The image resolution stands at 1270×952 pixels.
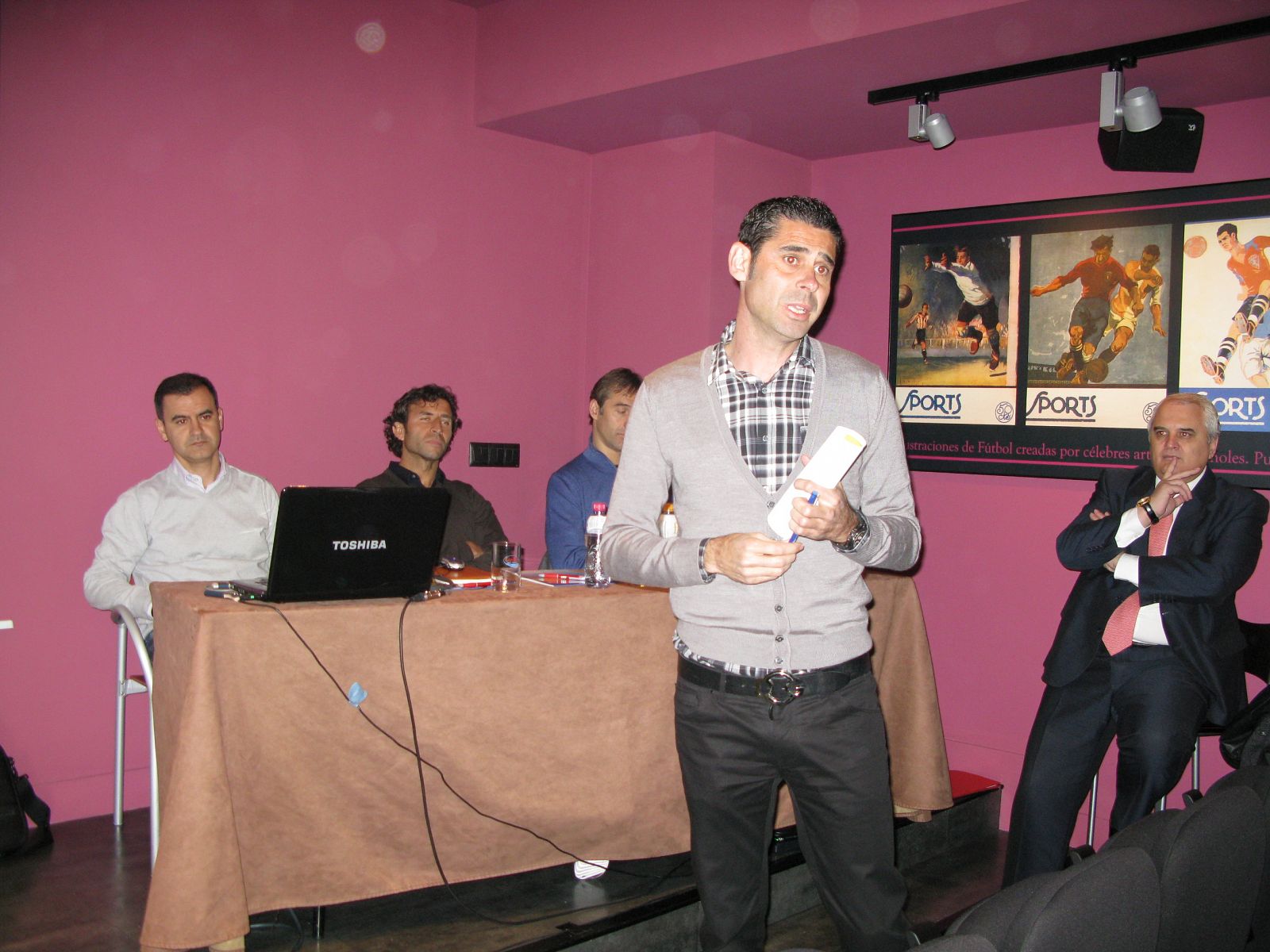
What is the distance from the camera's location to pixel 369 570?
2463 mm

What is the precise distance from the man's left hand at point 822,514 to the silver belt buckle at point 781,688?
11.0 inches

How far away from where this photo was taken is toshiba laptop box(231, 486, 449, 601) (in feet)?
7.64

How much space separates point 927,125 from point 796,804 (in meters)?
2.92

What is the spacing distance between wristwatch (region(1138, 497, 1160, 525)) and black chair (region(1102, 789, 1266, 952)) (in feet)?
6.02

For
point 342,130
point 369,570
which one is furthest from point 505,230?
point 369,570

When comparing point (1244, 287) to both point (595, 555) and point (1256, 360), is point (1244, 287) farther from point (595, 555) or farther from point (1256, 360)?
point (595, 555)

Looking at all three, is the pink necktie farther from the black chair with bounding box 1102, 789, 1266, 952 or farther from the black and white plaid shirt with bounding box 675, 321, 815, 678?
the black and white plaid shirt with bounding box 675, 321, 815, 678

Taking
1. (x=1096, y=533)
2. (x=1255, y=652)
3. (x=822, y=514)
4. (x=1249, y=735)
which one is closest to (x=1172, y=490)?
→ (x=1096, y=533)

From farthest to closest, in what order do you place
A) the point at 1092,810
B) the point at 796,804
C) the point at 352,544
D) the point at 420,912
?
the point at 1092,810 < the point at 420,912 < the point at 352,544 < the point at 796,804

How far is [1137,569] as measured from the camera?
3240 mm

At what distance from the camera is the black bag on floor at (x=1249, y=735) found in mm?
2793

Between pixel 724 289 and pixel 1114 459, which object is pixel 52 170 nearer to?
pixel 724 289

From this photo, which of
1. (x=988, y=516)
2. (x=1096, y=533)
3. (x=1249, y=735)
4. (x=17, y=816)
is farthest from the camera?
(x=988, y=516)

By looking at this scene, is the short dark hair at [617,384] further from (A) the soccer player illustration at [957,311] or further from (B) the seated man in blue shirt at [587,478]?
(A) the soccer player illustration at [957,311]
